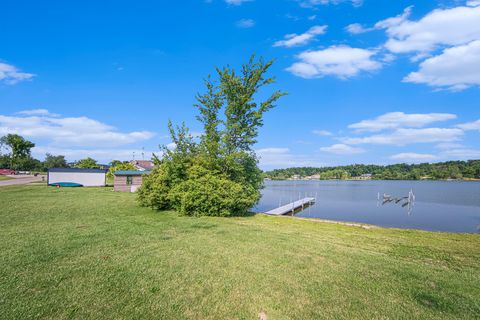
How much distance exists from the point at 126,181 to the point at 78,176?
969 cm

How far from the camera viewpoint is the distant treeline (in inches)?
4353

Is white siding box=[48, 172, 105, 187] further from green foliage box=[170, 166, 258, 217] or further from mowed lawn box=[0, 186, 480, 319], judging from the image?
mowed lawn box=[0, 186, 480, 319]

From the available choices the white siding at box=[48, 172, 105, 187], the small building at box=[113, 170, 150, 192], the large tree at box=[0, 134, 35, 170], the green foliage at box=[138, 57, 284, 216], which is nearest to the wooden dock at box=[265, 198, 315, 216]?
the green foliage at box=[138, 57, 284, 216]

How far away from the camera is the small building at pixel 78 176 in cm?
3073

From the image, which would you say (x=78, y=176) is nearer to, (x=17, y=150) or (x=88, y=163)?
(x=88, y=163)

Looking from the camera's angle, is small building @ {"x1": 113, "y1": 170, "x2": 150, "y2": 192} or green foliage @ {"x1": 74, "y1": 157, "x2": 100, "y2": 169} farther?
green foliage @ {"x1": 74, "y1": 157, "x2": 100, "y2": 169}

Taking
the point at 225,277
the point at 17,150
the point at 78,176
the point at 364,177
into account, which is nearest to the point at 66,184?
the point at 78,176

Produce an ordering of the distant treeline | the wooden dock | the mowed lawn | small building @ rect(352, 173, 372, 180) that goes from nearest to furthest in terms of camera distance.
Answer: the mowed lawn, the wooden dock, the distant treeline, small building @ rect(352, 173, 372, 180)

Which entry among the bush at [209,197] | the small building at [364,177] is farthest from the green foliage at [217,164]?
the small building at [364,177]

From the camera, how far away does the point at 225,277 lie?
4.73 metres

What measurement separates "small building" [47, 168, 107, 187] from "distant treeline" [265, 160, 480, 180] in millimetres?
65433

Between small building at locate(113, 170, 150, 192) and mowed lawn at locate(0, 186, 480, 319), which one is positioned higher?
small building at locate(113, 170, 150, 192)

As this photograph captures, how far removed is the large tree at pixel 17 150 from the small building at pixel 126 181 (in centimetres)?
7092

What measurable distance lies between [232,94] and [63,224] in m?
10.4
